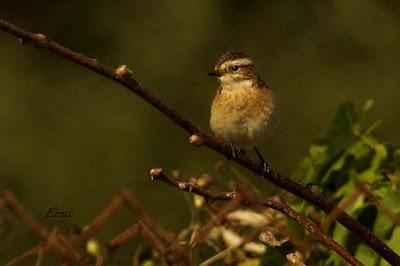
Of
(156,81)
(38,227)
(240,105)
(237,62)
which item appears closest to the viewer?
(38,227)

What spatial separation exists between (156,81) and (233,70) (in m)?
3.21

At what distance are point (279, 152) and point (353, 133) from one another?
3903mm

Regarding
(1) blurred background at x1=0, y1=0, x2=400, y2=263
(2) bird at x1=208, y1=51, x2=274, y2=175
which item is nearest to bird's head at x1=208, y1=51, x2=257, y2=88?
(2) bird at x1=208, y1=51, x2=274, y2=175

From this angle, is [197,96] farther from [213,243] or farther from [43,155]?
[213,243]

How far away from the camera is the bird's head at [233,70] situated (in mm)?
3984

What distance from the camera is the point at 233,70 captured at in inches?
158

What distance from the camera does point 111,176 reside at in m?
6.91

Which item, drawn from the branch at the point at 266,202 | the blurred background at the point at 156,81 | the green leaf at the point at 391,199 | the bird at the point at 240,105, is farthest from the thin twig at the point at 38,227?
the blurred background at the point at 156,81

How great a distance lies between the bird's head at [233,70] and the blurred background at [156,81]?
260 cm

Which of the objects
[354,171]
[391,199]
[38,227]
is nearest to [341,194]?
[354,171]

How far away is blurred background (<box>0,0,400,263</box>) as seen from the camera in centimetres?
689

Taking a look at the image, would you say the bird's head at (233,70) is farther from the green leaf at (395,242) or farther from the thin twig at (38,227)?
the thin twig at (38,227)

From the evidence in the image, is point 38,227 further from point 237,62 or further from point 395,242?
point 237,62

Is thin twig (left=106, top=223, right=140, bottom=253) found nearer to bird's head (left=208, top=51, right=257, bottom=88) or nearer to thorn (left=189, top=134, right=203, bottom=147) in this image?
thorn (left=189, top=134, right=203, bottom=147)
